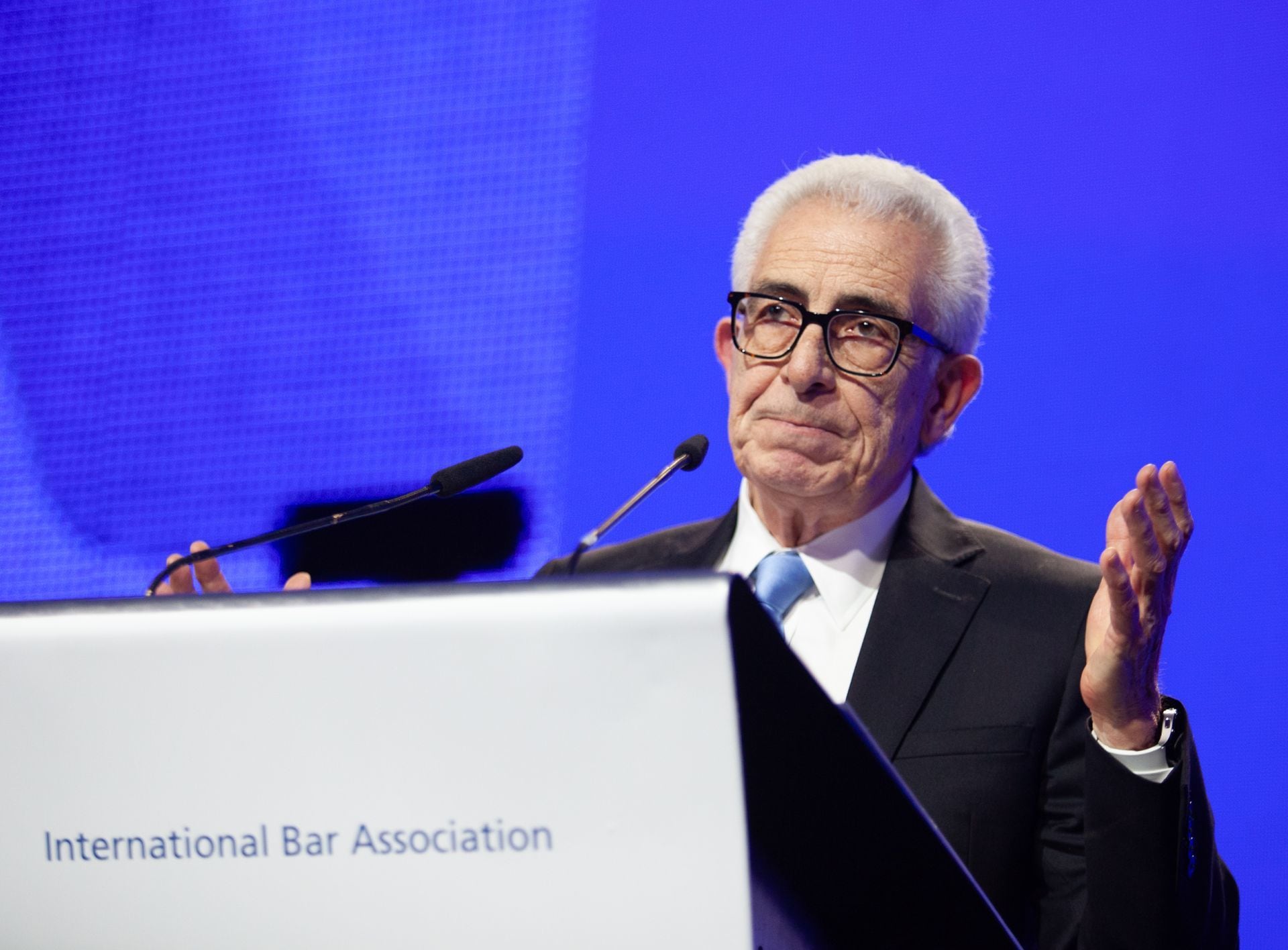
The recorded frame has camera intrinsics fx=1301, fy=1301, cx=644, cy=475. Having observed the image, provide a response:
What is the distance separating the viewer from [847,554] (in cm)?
178

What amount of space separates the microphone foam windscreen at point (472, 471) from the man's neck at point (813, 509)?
494mm

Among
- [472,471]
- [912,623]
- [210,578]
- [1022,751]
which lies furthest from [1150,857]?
[210,578]

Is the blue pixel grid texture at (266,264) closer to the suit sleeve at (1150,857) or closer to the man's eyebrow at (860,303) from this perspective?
the man's eyebrow at (860,303)

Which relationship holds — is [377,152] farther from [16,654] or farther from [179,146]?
[16,654]

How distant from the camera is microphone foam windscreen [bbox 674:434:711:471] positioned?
1478 millimetres

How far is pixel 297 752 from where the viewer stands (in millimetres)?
704

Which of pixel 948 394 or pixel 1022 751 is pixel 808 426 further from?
pixel 1022 751

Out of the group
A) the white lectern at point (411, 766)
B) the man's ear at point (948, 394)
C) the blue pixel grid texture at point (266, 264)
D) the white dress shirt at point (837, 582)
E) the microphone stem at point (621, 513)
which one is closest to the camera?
the white lectern at point (411, 766)

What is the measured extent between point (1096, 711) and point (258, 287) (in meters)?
1.98

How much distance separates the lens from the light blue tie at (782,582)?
5.75ft

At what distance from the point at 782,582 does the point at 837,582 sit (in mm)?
75

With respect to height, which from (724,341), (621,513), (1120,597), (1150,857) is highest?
(724,341)

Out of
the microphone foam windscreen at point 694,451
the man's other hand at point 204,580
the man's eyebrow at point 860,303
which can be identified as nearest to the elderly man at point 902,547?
the man's eyebrow at point 860,303

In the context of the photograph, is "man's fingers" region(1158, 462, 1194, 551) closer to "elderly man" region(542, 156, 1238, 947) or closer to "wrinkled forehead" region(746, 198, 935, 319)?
"elderly man" region(542, 156, 1238, 947)
